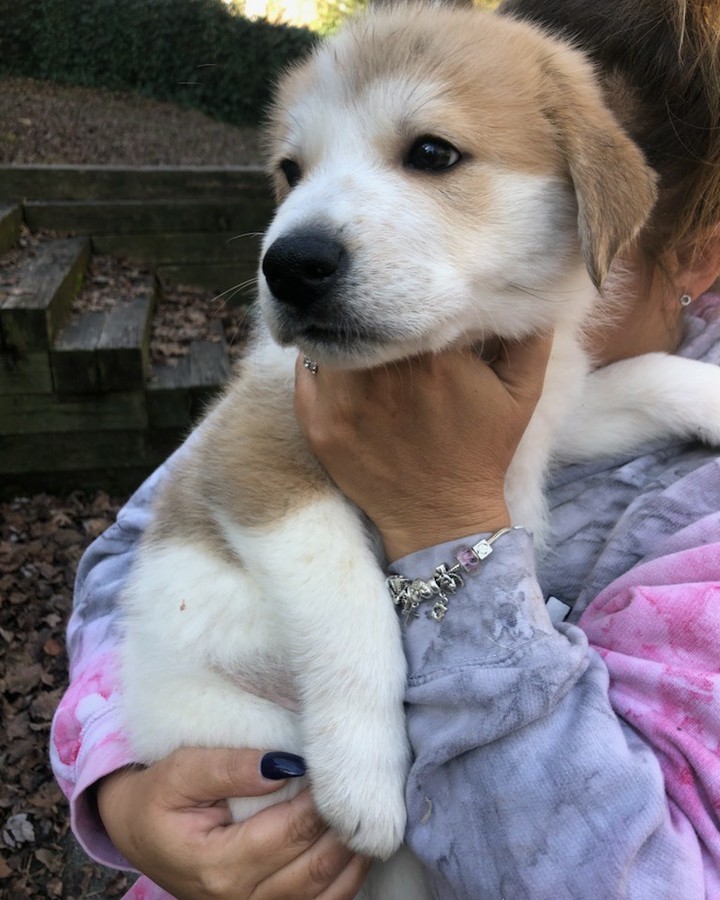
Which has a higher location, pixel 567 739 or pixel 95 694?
pixel 567 739

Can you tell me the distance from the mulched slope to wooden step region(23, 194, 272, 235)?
8.01ft

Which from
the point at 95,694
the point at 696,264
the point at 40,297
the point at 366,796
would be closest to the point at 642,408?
the point at 696,264

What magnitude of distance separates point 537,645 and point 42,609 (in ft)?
13.0

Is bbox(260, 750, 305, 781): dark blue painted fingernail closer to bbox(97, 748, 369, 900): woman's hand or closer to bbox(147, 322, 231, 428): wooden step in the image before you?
bbox(97, 748, 369, 900): woman's hand

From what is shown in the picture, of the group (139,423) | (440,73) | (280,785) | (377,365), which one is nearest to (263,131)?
(440,73)

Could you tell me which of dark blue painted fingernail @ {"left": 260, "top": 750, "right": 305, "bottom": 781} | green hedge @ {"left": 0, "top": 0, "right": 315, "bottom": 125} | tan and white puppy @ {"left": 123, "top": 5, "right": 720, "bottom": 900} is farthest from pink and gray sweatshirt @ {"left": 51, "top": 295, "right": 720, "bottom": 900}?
green hedge @ {"left": 0, "top": 0, "right": 315, "bottom": 125}

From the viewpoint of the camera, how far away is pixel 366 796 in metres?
1.48

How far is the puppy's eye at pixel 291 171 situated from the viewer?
1.92 m

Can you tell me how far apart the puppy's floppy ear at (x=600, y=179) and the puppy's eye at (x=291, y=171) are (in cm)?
61

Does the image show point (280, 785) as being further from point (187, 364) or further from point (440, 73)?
point (187, 364)

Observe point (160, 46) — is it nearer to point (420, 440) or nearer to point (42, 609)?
point (42, 609)

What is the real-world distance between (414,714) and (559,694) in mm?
293

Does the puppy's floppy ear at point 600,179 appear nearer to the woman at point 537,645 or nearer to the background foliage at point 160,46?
the woman at point 537,645

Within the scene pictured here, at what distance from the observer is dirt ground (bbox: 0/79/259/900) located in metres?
3.41
